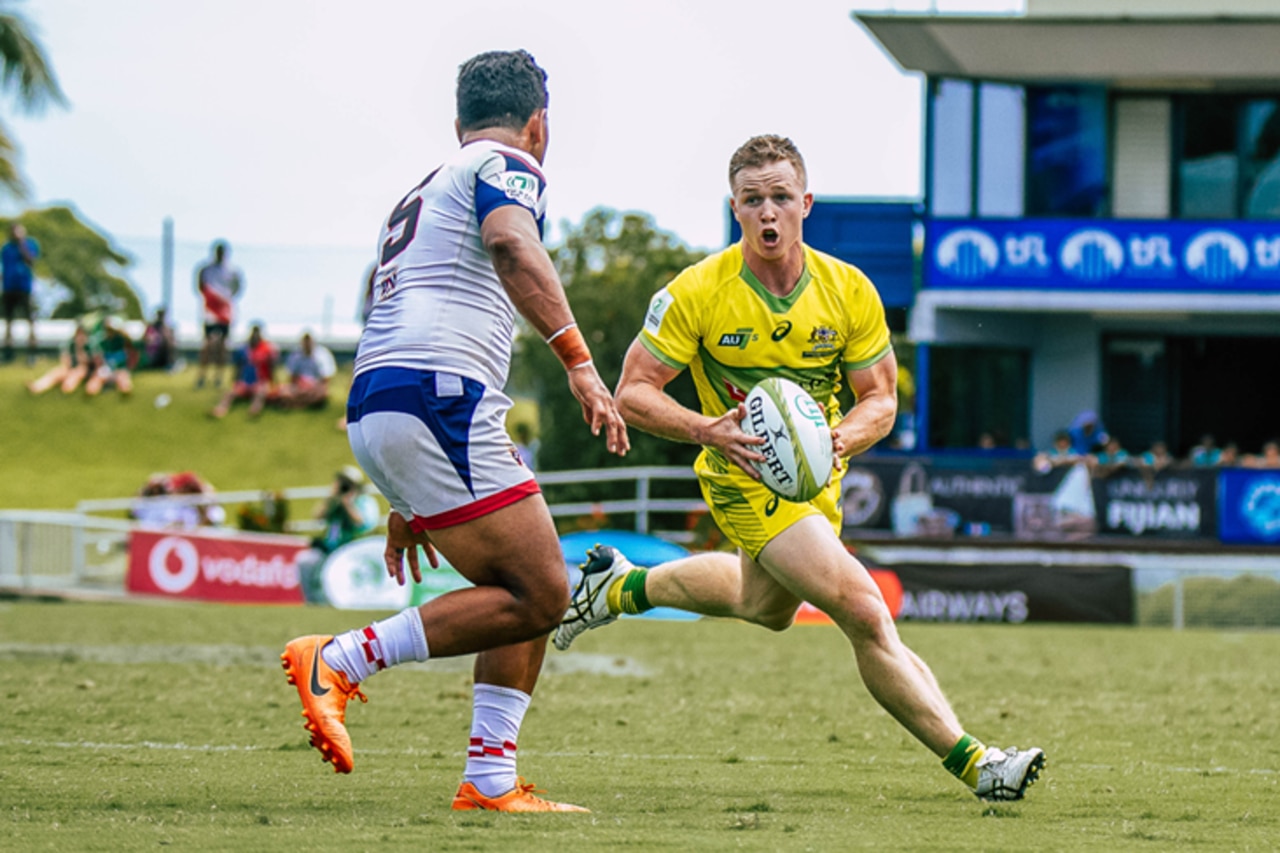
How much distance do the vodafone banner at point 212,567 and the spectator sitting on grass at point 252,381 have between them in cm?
1293

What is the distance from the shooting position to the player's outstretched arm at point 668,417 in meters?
5.97

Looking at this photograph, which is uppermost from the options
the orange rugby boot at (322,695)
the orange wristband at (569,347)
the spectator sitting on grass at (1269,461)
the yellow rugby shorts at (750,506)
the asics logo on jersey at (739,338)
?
the asics logo on jersey at (739,338)

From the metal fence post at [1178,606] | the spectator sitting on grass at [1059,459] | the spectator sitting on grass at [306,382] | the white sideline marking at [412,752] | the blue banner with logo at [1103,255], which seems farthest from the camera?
the spectator sitting on grass at [306,382]

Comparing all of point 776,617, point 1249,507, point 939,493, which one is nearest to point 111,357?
point 939,493

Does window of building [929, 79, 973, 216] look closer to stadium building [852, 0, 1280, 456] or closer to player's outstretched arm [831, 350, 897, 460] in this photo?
stadium building [852, 0, 1280, 456]

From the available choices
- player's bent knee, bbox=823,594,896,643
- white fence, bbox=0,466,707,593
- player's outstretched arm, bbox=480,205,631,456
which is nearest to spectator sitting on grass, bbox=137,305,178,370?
white fence, bbox=0,466,707,593

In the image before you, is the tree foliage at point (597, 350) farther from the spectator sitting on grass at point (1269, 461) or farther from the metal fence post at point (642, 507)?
the spectator sitting on grass at point (1269, 461)

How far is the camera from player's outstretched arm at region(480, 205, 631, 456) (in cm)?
525

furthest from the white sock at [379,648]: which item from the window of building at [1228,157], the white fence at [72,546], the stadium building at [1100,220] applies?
the window of building at [1228,157]

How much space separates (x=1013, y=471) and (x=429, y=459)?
52.9 ft

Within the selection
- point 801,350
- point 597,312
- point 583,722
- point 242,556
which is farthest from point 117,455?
point 801,350

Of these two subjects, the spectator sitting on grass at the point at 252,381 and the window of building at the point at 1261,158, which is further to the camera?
the spectator sitting on grass at the point at 252,381

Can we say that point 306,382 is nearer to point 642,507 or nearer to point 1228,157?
point 642,507

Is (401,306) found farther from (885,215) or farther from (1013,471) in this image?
(885,215)
